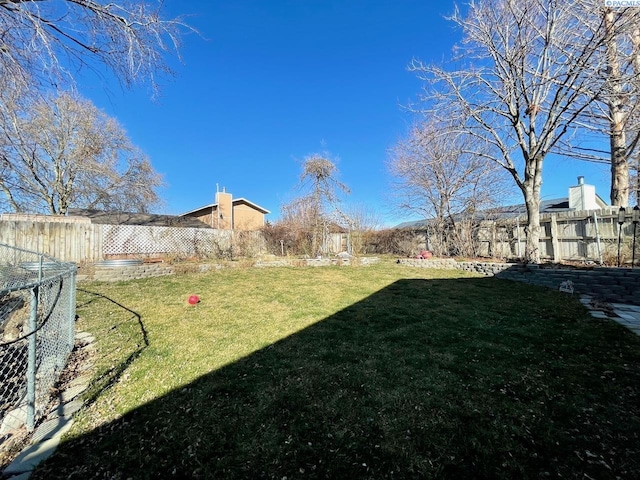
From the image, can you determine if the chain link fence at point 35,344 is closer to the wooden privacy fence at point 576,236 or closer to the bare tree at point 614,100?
the bare tree at point 614,100

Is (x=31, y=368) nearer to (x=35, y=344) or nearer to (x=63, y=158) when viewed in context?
(x=35, y=344)

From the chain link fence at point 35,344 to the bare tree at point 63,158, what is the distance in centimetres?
1391

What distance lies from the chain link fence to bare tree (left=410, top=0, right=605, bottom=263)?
9.23 m

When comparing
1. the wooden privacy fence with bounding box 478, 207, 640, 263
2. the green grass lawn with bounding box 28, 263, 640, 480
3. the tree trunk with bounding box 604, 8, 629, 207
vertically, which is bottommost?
the green grass lawn with bounding box 28, 263, 640, 480

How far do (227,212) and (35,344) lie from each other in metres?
23.2

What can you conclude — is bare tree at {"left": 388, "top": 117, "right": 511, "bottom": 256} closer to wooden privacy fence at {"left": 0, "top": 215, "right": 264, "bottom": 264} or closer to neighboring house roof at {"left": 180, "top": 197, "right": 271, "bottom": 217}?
wooden privacy fence at {"left": 0, "top": 215, "right": 264, "bottom": 264}

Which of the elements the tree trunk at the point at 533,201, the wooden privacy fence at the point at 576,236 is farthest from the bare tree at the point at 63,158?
the wooden privacy fence at the point at 576,236

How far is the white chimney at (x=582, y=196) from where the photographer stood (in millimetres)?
15414

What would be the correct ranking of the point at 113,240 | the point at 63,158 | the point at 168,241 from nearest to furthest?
the point at 113,240 → the point at 168,241 → the point at 63,158

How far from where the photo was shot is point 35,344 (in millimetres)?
2031

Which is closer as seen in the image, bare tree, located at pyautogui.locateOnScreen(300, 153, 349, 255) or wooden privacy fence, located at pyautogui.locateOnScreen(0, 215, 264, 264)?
wooden privacy fence, located at pyautogui.locateOnScreen(0, 215, 264, 264)

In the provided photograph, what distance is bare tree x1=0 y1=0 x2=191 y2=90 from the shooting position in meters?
3.49

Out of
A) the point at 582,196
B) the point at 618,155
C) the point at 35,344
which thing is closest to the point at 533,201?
the point at 618,155

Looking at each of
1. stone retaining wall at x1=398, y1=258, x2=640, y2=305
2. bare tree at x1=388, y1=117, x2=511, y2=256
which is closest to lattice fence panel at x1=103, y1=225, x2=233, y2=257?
bare tree at x1=388, y1=117, x2=511, y2=256
